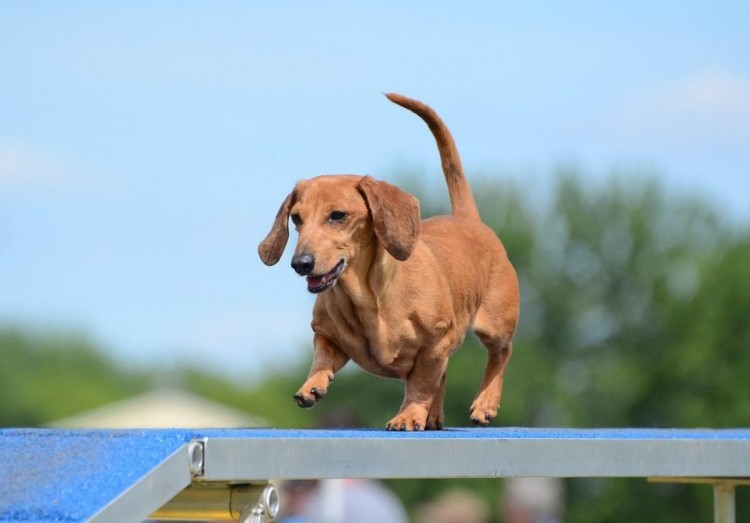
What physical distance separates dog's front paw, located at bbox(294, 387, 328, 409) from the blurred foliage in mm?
37224

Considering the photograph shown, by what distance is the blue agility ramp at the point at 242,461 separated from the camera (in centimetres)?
354

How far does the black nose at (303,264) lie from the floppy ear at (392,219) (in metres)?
0.38

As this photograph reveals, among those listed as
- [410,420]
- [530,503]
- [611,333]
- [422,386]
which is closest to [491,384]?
[422,386]

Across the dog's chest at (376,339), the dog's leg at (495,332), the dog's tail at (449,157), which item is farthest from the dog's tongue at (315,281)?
the dog's leg at (495,332)

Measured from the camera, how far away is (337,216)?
16.5 feet

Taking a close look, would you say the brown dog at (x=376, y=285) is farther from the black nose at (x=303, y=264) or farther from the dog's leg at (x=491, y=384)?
the dog's leg at (x=491, y=384)

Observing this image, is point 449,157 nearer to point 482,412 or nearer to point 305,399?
point 482,412

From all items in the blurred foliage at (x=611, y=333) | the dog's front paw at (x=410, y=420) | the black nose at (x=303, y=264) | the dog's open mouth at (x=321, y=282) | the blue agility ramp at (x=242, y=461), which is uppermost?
the blurred foliage at (x=611, y=333)

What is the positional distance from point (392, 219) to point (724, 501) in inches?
78.5

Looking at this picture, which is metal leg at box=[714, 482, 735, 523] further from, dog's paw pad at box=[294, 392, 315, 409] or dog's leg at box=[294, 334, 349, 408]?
dog's paw pad at box=[294, 392, 315, 409]

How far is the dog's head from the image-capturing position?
490 centimetres

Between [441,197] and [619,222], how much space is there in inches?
304

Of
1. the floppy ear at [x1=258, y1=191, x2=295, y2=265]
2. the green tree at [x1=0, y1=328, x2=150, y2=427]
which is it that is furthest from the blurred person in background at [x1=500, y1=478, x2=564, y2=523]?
the green tree at [x1=0, y1=328, x2=150, y2=427]

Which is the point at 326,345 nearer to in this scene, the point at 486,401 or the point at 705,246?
the point at 486,401
